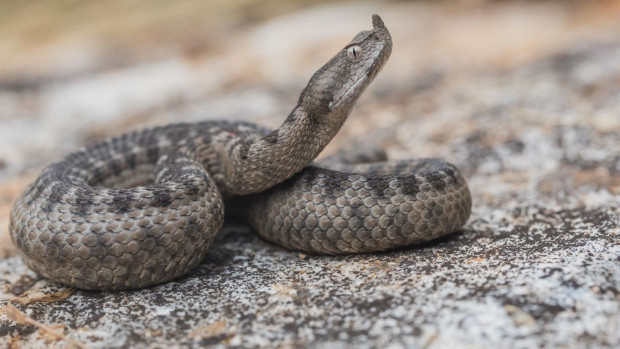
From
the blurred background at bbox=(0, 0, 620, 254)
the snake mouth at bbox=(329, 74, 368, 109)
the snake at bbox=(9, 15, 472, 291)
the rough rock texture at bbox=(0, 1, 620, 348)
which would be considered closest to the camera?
the rough rock texture at bbox=(0, 1, 620, 348)

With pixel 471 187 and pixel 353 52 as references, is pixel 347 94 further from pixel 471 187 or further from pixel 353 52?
pixel 471 187

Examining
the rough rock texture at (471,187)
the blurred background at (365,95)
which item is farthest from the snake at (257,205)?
the blurred background at (365,95)

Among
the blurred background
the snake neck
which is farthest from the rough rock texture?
the snake neck

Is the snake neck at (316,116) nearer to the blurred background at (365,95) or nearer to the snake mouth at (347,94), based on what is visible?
the snake mouth at (347,94)

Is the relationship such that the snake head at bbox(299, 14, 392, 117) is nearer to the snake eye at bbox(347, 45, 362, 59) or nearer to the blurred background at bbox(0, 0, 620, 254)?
the snake eye at bbox(347, 45, 362, 59)

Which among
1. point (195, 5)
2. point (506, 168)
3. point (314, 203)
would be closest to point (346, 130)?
point (506, 168)

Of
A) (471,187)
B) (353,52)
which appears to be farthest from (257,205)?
(471,187)
